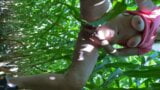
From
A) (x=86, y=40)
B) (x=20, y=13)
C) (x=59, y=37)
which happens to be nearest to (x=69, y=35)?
(x=59, y=37)

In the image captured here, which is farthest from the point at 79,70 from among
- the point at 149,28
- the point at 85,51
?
the point at 149,28

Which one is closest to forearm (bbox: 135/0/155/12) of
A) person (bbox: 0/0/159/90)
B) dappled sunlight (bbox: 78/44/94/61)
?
person (bbox: 0/0/159/90)

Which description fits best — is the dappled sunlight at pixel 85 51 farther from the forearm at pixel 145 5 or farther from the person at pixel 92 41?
the forearm at pixel 145 5

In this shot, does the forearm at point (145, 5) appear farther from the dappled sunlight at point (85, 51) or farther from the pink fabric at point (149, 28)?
the dappled sunlight at point (85, 51)

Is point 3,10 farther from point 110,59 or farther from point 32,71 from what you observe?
point 110,59

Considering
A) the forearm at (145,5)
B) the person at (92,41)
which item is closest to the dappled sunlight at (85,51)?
the person at (92,41)

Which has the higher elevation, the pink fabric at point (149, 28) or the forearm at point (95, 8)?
the forearm at point (95, 8)

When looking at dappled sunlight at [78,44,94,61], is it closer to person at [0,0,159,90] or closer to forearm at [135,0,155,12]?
person at [0,0,159,90]

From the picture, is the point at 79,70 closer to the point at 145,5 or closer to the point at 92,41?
the point at 92,41
